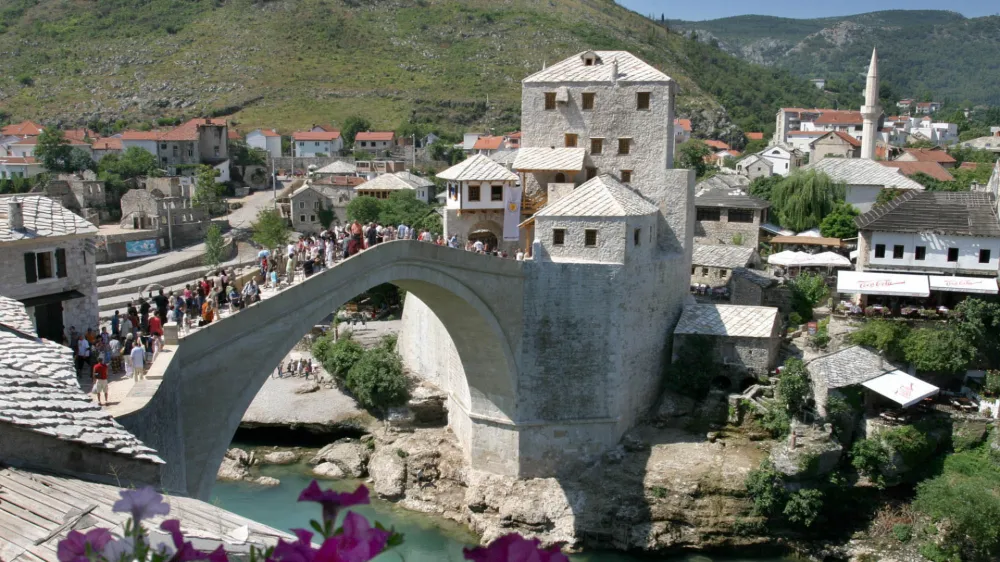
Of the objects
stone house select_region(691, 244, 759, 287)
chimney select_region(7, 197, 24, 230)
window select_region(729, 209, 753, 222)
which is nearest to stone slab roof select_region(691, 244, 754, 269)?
stone house select_region(691, 244, 759, 287)

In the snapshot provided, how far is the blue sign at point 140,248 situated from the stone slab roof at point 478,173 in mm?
29849

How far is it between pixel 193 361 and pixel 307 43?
99119 millimetres

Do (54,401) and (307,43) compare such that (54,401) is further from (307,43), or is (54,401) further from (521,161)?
(307,43)

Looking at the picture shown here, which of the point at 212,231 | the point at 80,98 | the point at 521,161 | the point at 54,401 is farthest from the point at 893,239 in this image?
the point at 80,98

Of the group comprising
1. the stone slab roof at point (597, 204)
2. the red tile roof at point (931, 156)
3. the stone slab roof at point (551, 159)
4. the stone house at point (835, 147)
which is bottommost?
the stone slab roof at point (597, 204)

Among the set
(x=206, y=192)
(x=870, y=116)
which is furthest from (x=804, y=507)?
(x=206, y=192)

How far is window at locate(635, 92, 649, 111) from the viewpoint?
2809cm

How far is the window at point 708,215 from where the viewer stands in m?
A: 43.4

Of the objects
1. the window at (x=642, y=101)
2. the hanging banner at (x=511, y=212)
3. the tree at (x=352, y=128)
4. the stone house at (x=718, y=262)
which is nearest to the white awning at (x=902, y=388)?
the stone house at (x=718, y=262)

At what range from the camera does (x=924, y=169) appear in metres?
60.2

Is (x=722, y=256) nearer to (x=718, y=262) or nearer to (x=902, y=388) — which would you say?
(x=718, y=262)

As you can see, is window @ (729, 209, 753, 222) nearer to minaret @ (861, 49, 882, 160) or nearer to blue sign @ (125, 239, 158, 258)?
minaret @ (861, 49, 882, 160)

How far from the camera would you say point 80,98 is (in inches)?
3782

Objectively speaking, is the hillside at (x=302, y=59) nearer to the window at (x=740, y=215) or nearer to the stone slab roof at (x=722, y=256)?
the window at (x=740, y=215)
